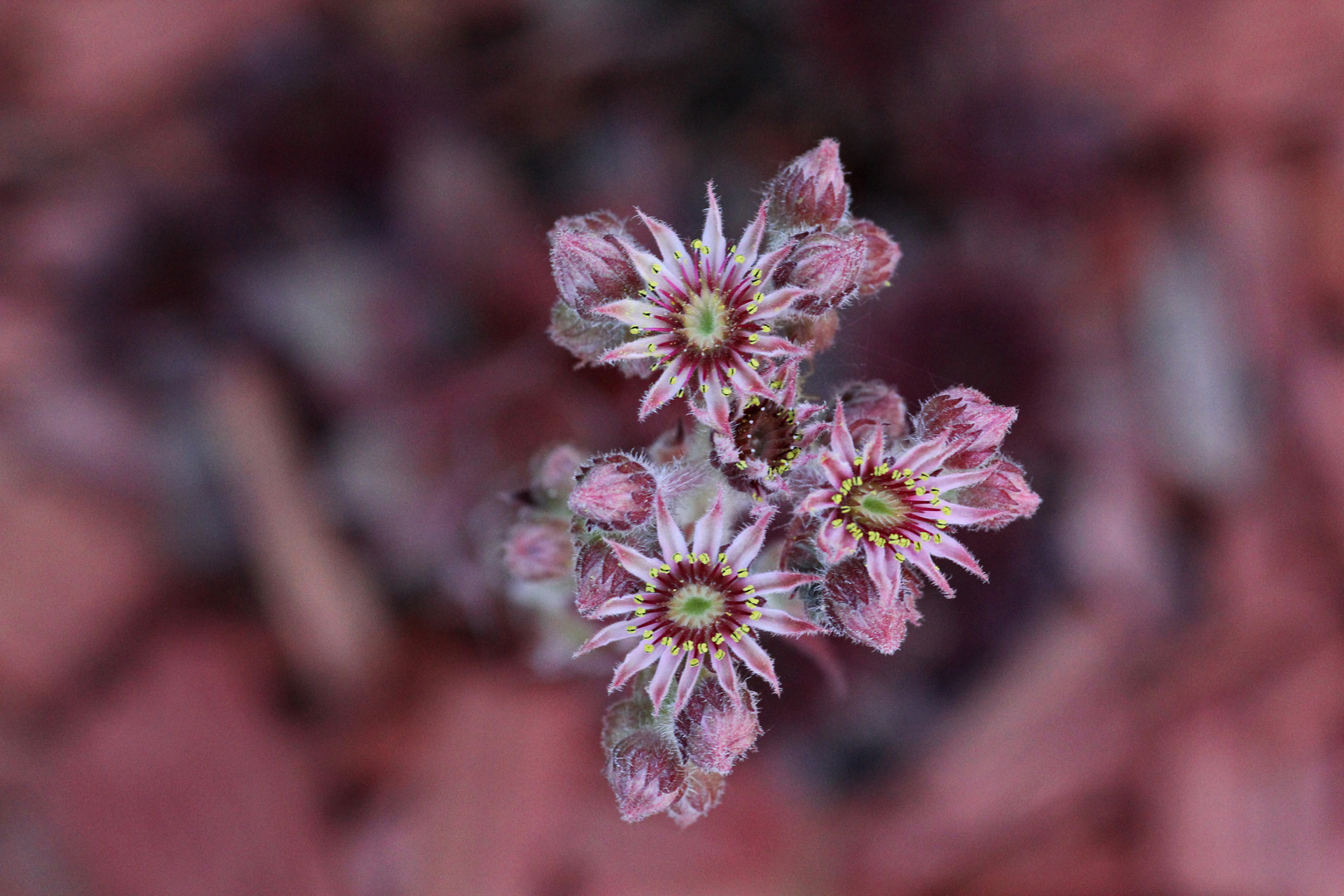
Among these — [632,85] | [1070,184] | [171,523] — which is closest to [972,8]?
[1070,184]

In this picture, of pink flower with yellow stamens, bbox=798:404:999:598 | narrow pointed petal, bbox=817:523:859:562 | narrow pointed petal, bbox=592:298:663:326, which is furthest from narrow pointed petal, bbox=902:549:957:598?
narrow pointed petal, bbox=592:298:663:326

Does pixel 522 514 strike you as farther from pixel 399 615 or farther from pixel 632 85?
pixel 632 85

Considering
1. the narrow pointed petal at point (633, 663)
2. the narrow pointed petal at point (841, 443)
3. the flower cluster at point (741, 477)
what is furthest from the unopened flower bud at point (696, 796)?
the narrow pointed petal at point (841, 443)

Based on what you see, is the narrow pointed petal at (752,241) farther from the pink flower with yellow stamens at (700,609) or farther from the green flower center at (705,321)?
the pink flower with yellow stamens at (700,609)

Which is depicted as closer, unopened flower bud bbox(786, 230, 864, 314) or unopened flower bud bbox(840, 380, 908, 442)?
unopened flower bud bbox(786, 230, 864, 314)

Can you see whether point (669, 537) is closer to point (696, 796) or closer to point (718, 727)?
point (718, 727)

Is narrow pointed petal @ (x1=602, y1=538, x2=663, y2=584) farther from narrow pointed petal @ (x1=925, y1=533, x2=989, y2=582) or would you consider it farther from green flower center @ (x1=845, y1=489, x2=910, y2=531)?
narrow pointed petal @ (x1=925, y1=533, x2=989, y2=582)

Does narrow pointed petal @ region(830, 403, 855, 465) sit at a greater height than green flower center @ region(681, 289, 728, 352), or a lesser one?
lesser
